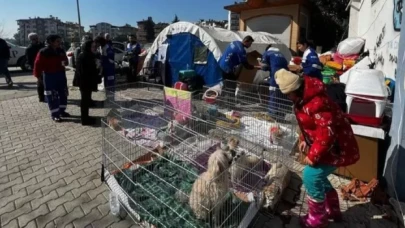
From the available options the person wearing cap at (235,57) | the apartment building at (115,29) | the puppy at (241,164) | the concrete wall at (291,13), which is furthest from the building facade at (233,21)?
the apartment building at (115,29)

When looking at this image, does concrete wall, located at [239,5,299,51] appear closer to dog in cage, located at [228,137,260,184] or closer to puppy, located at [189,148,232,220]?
A: dog in cage, located at [228,137,260,184]

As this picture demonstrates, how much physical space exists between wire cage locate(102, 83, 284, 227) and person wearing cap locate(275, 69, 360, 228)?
58 cm

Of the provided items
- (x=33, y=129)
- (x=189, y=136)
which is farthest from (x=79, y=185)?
(x=33, y=129)

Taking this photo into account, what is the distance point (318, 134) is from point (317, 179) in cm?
43

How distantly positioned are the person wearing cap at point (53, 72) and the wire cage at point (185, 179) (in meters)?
2.89

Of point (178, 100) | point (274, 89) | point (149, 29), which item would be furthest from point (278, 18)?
point (149, 29)

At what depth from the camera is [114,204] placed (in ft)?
9.95

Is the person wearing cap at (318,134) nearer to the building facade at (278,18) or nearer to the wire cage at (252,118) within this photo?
the wire cage at (252,118)

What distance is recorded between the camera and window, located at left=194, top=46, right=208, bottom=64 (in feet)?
28.7

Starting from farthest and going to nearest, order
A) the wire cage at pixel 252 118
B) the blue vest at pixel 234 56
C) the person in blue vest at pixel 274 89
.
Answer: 1. the blue vest at pixel 234 56
2. the person in blue vest at pixel 274 89
3. the wire cage at pixel 252 118

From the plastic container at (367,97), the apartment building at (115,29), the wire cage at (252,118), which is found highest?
the apartment building at (115,29)

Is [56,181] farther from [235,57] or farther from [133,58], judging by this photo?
[133,58]

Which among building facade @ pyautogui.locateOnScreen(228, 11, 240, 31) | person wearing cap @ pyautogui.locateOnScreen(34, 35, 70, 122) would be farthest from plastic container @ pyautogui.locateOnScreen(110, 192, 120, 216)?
building facade @ pyautogui.locateOnScreen(228, 11, 240, 31)

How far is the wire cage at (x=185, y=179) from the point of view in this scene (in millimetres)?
2473
